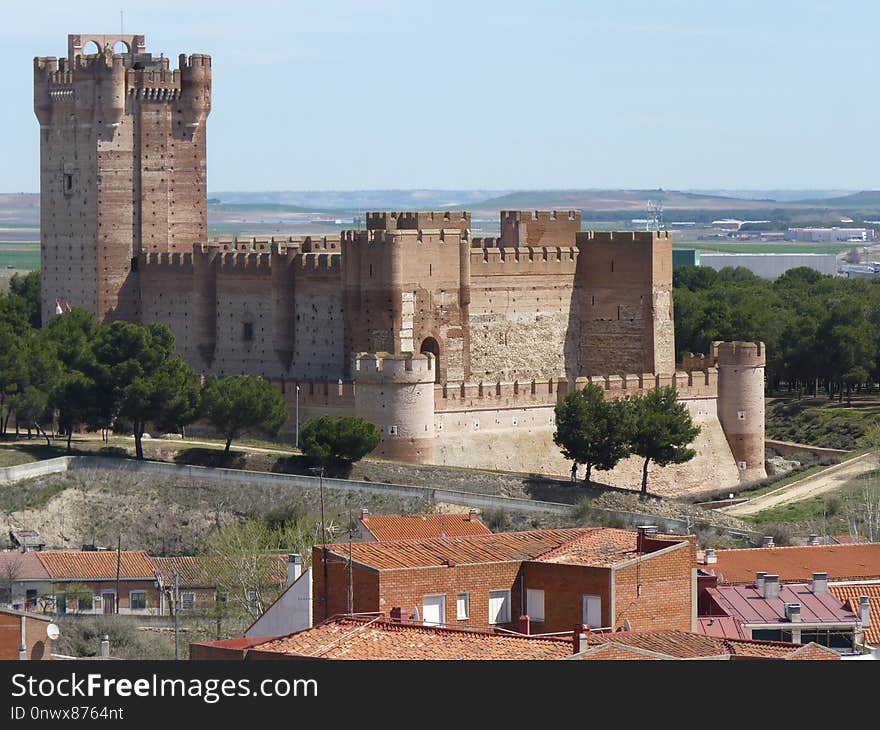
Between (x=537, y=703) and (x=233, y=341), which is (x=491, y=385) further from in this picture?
(x=537, y=703)

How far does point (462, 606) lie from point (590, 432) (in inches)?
1121

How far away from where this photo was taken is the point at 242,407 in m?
56.1

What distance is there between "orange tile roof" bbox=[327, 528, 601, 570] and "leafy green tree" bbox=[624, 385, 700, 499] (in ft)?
83.0

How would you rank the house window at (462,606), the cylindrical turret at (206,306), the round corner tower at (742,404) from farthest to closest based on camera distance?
the cylindrical turret at (206,306) → the round corner tower at (742,404) → the house window at (462,606)

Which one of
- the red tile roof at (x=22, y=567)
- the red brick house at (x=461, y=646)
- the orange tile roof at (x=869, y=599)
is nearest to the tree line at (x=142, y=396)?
the red tile roof at (x=22, y=567)

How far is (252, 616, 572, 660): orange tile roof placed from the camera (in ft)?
74.6

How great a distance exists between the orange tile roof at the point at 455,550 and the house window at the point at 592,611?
133 cm

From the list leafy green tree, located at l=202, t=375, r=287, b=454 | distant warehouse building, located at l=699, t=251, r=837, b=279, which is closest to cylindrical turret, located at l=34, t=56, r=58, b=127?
leafy green tree, located at l=202, t=375, r=287, b=454

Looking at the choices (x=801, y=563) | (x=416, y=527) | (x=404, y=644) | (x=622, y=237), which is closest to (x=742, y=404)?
(x=622, y=237)

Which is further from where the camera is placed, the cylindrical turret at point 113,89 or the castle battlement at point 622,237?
the cylindrical turret at point 113,89

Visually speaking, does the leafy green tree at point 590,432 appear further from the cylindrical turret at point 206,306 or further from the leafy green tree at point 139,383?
the cylindrical turret at point 206,306

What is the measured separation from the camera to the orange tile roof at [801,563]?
3700cm

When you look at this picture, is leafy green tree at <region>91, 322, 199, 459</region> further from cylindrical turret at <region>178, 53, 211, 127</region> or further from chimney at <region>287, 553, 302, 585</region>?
chimney at <region>287, 553, 302, 585</region>

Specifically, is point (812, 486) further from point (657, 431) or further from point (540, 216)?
point (540, 216)
